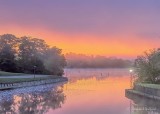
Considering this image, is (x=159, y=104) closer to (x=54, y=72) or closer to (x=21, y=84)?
(x=21, y=84)

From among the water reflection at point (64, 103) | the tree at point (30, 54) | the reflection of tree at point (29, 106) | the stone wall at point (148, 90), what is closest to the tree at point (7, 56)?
the tree at point (30, 54)

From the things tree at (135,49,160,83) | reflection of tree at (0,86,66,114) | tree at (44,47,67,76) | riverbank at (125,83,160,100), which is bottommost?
reflection of tree at (0,86,66,114)

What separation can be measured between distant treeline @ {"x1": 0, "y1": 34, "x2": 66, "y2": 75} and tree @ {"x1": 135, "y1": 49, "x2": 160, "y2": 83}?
201 feet

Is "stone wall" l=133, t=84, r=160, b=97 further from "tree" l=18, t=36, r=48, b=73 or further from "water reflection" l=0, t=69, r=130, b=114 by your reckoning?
"tree" l=18, t=36, r=48, b=73

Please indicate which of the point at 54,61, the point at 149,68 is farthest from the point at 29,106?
the point at 54,61

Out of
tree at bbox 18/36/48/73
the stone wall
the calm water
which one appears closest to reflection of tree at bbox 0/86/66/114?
the calm water

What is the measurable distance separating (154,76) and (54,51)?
83.5 metres

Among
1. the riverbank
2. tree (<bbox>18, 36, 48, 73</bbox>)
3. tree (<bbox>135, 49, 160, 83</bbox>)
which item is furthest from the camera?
tree (<bbox>18, 36, 48, 73</bbox>)

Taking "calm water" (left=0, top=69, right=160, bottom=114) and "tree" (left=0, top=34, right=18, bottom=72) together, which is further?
"tree" (left=0, top=34, right=18, bottom=72)

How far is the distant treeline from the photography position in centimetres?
12825

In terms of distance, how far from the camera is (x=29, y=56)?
447 ft

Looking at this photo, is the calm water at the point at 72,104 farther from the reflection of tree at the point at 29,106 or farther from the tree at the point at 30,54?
the tree at the point at 30,54

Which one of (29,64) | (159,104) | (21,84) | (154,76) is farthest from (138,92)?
(29,64)

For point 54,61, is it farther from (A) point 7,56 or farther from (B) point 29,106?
(B) point 29,106
